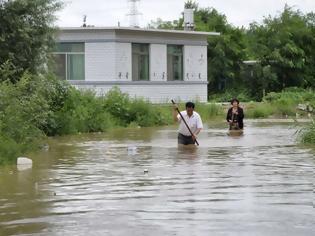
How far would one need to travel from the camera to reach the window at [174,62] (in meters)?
41.2

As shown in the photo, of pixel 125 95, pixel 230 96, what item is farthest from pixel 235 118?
pixel 230 96

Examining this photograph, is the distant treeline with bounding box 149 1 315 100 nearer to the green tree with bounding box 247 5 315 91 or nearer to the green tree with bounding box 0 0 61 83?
the green tree with bounding box 247 5 315 91

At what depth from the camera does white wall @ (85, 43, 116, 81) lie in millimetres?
37969

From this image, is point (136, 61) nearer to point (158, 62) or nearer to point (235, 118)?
point (158, 62)

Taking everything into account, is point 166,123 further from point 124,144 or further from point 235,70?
point 235,70

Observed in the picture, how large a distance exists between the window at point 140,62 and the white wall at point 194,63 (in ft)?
9.13

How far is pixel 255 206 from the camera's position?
10.9 m

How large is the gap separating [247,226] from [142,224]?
1294 millimetres

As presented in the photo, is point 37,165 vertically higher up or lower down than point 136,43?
lower down

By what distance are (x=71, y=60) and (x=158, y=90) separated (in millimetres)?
4881

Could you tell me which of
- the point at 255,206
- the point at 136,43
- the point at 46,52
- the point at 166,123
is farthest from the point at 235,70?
the point at 255,206

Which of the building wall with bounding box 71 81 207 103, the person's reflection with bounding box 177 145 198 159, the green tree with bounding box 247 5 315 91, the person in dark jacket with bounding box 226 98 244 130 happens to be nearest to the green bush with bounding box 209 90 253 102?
the green tree with bounding box 247 5 315 91

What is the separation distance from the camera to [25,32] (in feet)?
80.0

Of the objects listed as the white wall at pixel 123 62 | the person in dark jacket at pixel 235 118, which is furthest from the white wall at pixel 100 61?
the person in dark jacket at pixel 235 118
